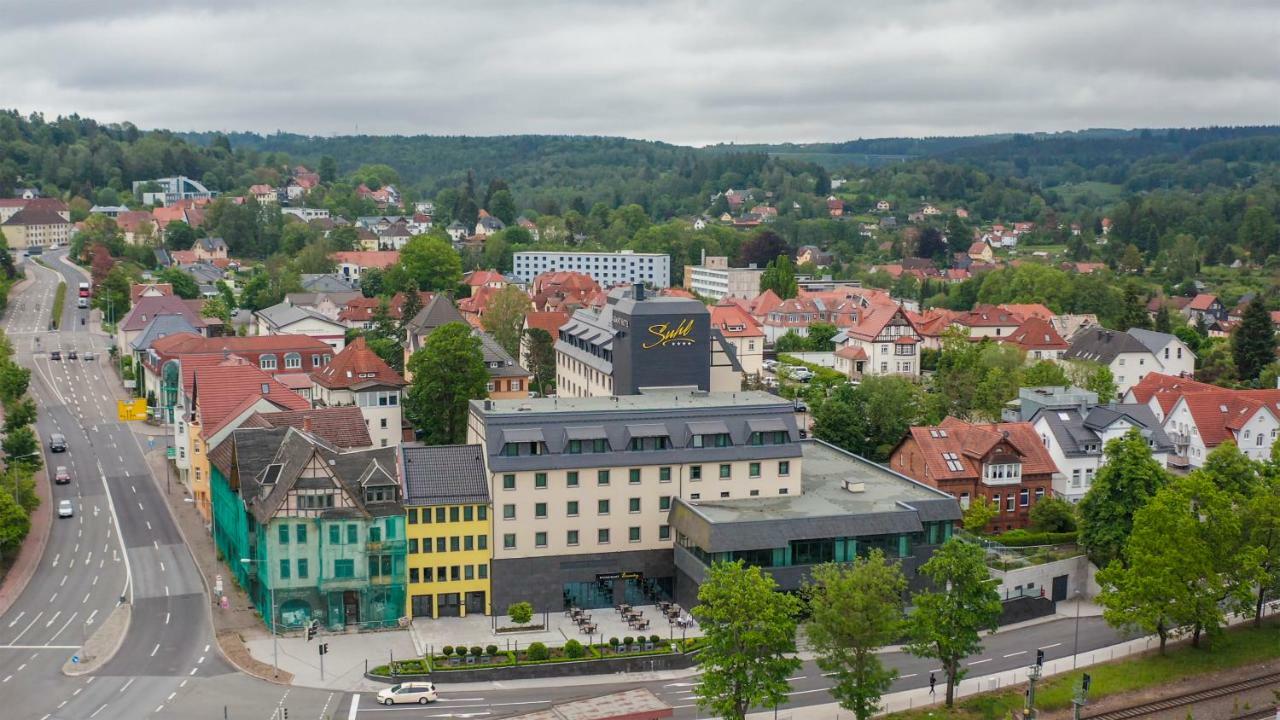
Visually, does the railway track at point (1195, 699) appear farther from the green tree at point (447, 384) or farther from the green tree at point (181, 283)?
the green tree at point (181, 283)

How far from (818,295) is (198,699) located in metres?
120

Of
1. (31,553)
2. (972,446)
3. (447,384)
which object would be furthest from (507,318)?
(31,553)

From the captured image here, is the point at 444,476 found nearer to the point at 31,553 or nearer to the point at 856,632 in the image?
the point at 856,632

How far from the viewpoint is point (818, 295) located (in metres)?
168

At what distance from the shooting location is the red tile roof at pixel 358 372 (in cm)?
9881

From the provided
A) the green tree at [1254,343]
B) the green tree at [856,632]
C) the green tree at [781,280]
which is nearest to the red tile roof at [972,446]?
the green tree at [856,632]

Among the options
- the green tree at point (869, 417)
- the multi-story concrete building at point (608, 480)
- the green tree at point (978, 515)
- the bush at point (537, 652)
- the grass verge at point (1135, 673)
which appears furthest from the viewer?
the green tree at point (869, 417)

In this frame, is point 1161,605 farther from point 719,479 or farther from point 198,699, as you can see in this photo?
point 198,699

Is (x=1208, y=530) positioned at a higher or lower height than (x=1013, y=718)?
higher

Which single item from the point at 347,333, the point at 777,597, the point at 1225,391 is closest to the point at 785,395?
the point at 1225,391

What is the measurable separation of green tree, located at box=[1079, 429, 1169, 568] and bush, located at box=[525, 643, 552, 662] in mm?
31332

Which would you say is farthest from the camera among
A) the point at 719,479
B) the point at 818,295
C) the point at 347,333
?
the point at 818,295

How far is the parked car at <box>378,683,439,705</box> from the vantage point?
187 feet

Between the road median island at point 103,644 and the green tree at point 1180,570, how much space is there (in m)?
47.3
